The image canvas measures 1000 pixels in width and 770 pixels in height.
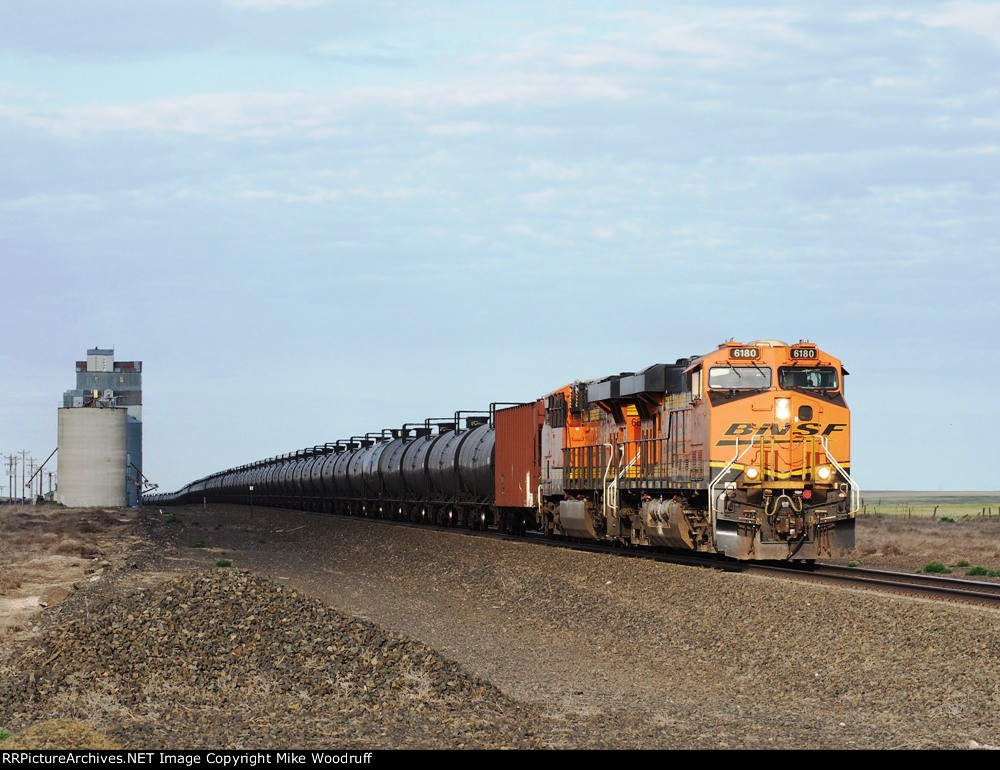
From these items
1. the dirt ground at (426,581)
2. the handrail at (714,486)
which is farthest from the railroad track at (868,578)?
the dirt ground at (426,581)

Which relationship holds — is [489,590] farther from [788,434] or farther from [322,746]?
[322,746]

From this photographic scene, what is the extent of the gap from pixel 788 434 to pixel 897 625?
7677 mm

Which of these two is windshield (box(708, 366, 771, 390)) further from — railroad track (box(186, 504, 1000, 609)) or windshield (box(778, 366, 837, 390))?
railroad track (box(186, 504, 1000, 609))

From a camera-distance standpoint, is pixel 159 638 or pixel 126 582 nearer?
pixel 159 638

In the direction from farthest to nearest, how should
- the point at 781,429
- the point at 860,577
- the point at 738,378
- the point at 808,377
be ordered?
the point at 808,377 → the point at 738,378 → the point at 781,429 → the point at 860,577

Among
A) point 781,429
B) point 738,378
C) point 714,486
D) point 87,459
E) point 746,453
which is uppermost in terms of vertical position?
point 738,378

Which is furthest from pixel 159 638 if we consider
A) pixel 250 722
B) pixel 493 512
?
pixel 493 512

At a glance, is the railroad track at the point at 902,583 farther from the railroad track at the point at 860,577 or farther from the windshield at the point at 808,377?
the windshield at the point at 808,377

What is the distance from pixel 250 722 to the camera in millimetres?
12164

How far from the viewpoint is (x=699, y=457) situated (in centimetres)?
2331

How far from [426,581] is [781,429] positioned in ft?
26.7

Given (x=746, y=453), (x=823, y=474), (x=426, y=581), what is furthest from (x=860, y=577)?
(x=426, y=581)

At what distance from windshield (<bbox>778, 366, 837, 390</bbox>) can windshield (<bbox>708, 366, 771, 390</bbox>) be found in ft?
1.08

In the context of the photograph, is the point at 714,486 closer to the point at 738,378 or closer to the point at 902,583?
the point at 738,378
